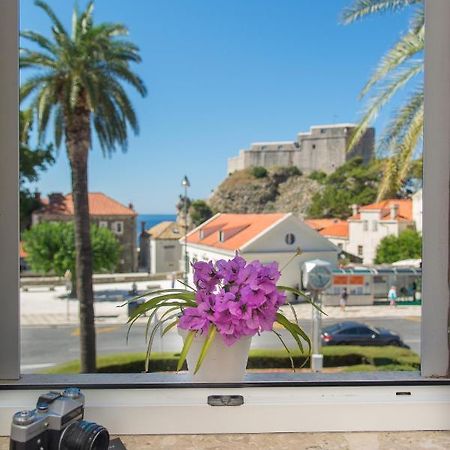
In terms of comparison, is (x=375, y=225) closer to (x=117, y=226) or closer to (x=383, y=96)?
(x=117, y=226)

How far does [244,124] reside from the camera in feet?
124

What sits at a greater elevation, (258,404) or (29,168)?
(29,168)

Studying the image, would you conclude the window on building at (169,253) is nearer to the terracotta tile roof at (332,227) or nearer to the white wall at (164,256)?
the white wall at (164,256)

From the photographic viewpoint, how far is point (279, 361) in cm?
699

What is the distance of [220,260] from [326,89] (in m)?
40.0

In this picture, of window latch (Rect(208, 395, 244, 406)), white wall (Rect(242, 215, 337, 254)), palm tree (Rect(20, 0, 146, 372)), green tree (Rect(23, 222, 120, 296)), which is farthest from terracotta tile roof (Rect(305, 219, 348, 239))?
window latch (Rect(208, 395, 244, 406))

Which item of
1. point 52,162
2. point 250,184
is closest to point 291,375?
point 52,162

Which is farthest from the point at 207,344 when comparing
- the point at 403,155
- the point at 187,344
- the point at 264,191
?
the point at 264,191

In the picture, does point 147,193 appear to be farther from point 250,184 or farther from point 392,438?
point 392,438

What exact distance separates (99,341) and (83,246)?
7.11 metres

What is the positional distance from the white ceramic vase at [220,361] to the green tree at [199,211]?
90.9ft

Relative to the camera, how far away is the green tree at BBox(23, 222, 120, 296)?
54.0 ft

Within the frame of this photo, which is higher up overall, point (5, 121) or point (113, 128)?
point (113, 128)

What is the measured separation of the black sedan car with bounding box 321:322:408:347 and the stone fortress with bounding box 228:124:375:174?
21.0m
